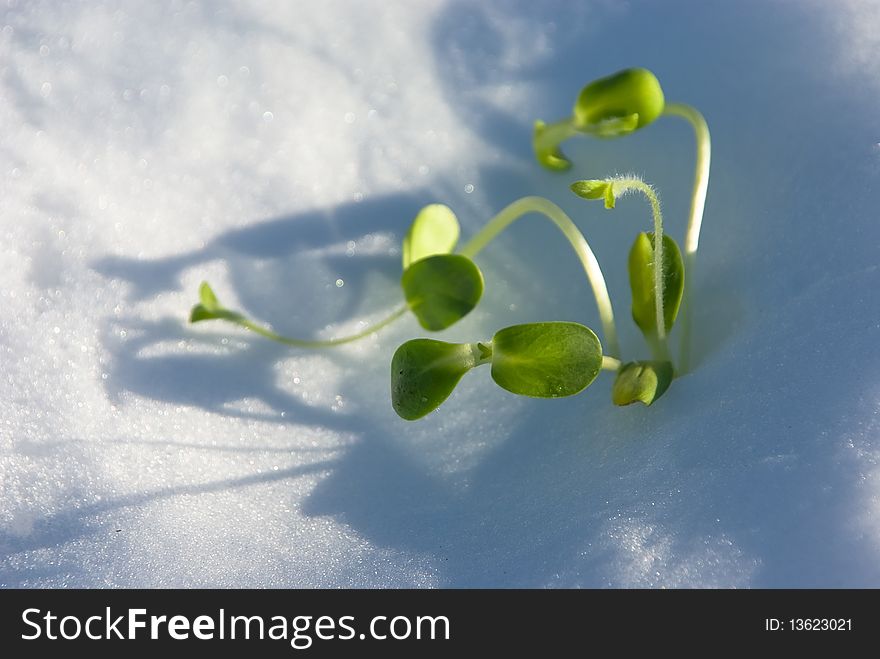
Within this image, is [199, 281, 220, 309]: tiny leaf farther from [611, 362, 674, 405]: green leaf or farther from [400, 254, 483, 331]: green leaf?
[611, 362, 674, 405]: green leaf

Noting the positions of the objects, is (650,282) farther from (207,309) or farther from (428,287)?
(207,309)

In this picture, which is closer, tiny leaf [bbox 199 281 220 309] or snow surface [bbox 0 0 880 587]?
snow surface [bbox 0 0 880 587]

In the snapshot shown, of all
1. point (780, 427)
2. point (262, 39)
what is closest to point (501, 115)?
point (262, 39)

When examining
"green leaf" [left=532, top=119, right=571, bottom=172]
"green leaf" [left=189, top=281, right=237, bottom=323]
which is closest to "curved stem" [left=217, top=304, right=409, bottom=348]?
"green leaf" [left=189, top=281, right=237, bottom=323]

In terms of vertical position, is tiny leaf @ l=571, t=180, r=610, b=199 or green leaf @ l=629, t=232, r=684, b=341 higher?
tiny leaf @ l=571, t=180, r=610, b=199

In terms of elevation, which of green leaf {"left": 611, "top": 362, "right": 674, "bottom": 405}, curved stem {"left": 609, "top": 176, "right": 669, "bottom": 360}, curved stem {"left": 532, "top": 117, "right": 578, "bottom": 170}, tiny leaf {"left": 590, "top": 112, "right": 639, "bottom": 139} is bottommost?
green leaf {"left": 611, "top": 362, "right": 674, "bottom": 405}

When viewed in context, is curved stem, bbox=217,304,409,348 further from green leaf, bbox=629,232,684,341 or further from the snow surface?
green leaf, bbox=629,232,684,341

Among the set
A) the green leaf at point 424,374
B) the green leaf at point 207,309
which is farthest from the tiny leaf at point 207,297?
the green leaf at point 424,374

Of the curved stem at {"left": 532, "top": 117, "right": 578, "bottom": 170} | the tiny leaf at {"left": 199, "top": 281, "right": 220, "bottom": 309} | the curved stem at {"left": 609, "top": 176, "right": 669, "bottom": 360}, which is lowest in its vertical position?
the curved stem at {"left": 609, "top": 176, "right": 669, "bottom": 360}
